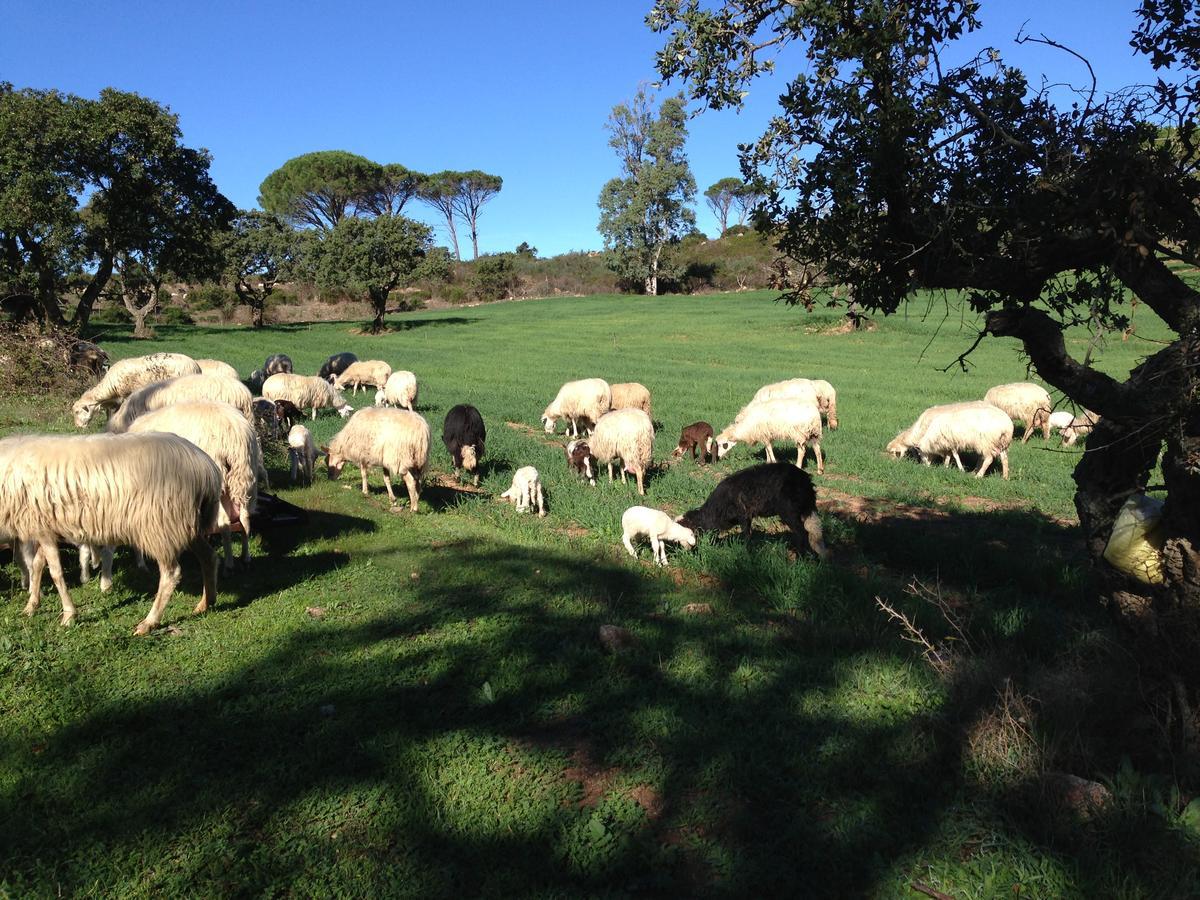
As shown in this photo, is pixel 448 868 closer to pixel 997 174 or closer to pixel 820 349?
pixel 997 174

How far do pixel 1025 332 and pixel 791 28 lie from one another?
2720 millimetres

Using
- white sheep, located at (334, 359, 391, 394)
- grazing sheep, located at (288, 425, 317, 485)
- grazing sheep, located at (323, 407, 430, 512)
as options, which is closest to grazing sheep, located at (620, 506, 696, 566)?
grazing sheep, located at (323, 407, 430, 512)

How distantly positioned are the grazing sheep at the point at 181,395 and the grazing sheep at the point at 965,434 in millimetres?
12138

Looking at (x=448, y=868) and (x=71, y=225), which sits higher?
(x=71, y=225)

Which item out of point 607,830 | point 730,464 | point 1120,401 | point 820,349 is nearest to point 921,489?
point 730,464

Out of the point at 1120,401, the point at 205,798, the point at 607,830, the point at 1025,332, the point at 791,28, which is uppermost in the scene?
the point at 791,28

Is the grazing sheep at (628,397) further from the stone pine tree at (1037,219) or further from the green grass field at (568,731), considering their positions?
the stone pine tree at (1037,219)

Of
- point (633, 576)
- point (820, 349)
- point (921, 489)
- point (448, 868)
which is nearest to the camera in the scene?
point (448, 868)

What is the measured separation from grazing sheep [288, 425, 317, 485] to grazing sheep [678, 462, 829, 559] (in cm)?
658

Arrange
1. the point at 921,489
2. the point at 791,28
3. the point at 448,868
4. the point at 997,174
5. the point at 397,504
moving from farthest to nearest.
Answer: the point at 921,489, the point at 397,504, the point at 791,28, the point at 997,174, the point at 448,868

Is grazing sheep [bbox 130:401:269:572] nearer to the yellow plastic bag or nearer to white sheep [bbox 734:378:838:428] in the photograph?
the yellow plastic bag

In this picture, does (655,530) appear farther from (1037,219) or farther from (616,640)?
(1037,219)

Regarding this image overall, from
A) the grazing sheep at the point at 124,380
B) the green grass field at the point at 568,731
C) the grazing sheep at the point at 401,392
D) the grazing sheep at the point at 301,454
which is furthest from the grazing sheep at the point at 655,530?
the grazing sheep at the point at 401,392

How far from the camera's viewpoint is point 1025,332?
15.4ft
